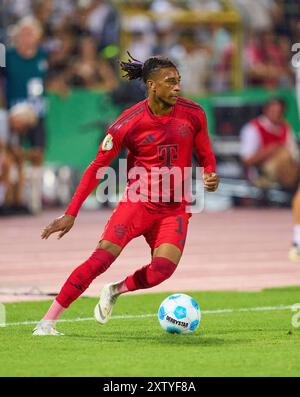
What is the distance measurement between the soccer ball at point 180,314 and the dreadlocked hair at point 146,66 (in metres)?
1.77

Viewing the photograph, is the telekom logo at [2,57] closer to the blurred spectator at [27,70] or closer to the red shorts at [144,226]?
the blurred spectator at [27,70]

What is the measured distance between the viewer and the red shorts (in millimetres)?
9414

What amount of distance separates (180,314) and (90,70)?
591 inches

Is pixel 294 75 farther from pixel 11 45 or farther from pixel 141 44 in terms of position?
pixel 11 45

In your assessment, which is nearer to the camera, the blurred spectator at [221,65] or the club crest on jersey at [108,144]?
the club crest on jersey at [108,144]

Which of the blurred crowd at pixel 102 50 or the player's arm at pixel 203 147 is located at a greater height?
the blurred crowd at pixel 102 50

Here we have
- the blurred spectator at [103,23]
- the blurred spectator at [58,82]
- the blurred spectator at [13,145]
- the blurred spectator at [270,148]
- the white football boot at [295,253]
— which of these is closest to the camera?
the white football boot at [295,253]

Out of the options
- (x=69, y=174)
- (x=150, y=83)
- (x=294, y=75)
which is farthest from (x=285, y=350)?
(x=294, y=75)

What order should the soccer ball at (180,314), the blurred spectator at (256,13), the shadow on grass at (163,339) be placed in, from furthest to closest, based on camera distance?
the blurred spectator at (256,13), the soccer ball at (180,314), the shadow on grass at (163,339)

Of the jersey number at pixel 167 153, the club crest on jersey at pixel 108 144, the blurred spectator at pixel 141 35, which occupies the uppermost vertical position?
the blurred spectator at pixel 141 35

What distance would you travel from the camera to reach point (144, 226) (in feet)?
31.3

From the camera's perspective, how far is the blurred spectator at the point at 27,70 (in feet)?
70.1

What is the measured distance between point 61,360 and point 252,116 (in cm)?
1607

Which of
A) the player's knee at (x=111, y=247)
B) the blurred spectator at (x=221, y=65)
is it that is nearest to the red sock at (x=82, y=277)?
the player's knee at (x=111, y=247)
